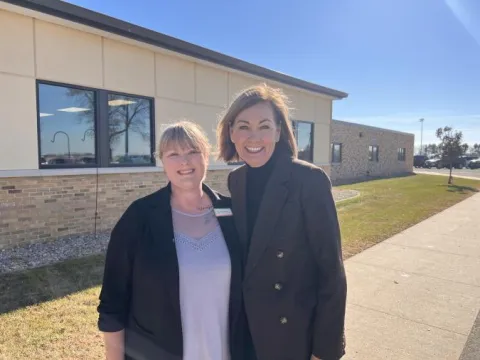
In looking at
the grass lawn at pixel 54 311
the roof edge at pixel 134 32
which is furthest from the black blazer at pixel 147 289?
the roof edge at pixel 134 32

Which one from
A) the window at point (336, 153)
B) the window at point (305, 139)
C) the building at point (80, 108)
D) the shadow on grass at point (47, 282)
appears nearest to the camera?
the shadow on grass at point (47, 282)

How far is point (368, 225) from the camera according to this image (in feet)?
28.8

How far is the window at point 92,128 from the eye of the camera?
671cm

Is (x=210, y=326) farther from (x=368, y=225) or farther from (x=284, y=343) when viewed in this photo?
(x=368, y=225)

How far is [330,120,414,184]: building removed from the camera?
2378 centimetres

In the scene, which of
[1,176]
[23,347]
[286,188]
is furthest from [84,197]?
[286,188]

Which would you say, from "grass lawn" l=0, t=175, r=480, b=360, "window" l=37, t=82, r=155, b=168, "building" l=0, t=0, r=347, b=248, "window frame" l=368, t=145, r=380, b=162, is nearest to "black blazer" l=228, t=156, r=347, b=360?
"grass lawn" l=0, t=175, r=480, b=360

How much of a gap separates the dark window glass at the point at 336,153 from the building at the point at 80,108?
15331 mm

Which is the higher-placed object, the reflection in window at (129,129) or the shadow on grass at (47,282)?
the reflection in window at (129,129)

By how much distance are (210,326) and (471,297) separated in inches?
162

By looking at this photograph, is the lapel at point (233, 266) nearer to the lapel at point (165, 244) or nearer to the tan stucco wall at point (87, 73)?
the lapel at point (165, 244)

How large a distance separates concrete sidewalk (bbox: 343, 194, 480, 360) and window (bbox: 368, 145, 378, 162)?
2121 centimetres

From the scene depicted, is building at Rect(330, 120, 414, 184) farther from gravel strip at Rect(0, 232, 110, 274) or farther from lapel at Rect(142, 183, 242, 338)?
lapel at Rect(142, 183, 242, 338)

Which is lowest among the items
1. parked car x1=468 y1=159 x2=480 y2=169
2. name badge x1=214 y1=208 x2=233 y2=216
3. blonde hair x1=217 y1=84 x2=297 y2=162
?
parked car x1=468 y1=159 x2=480 y2=169
